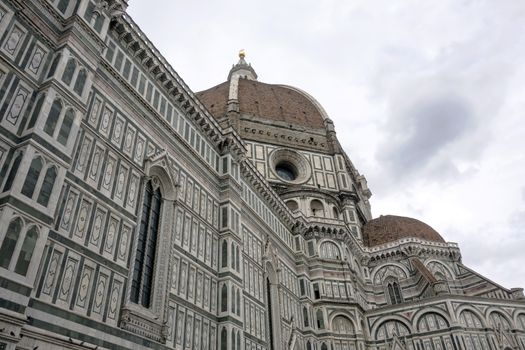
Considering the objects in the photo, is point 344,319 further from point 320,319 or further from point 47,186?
point 47,186

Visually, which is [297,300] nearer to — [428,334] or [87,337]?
[428,334]

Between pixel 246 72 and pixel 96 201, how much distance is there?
57.0m

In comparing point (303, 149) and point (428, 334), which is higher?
point (303, 149)

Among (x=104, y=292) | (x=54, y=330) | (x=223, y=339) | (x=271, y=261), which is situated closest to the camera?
(x=54, y=330)

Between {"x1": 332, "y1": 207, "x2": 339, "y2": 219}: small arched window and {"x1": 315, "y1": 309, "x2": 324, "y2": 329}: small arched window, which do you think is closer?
{"x1": 315, "y1": 309, "x2": 324, "y2": 329}: small arched window

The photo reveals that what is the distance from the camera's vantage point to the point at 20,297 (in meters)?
9.93

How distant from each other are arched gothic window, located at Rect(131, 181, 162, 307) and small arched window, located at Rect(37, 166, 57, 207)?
474 cm

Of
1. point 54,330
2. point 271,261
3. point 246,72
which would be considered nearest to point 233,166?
point 271,261

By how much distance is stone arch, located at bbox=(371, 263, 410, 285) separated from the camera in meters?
37.0

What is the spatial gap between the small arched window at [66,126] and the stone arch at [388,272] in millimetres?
30670

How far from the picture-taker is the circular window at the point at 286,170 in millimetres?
40828

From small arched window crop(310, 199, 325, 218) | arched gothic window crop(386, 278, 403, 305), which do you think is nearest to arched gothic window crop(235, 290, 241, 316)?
small arched window crop(310, 199, 325, 218)

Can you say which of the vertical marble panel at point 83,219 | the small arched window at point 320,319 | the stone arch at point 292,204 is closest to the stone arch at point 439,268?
the stone arch at point 292,204

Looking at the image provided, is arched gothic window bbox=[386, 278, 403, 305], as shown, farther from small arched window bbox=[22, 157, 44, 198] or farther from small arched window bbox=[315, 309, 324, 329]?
small arched window bbox=[22, 157, 44, 198]
